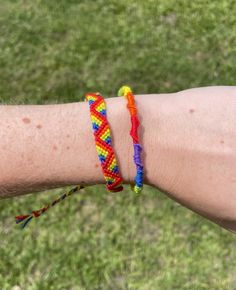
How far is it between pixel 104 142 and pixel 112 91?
2089 millimetres

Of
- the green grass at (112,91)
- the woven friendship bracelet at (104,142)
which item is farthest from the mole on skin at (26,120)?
the green grass at (112,91)

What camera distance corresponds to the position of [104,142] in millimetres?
1736

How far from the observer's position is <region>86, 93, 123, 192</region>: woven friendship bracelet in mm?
1733

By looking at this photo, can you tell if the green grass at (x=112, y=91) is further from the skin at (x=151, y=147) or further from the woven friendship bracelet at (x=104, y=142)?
the woven friendship bracelet at (x=104, y=142)

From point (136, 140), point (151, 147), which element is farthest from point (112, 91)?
point (136, 140)

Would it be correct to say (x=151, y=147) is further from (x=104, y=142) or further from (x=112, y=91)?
(x=112, y=91)

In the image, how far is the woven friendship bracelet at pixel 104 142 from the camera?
5.69ft

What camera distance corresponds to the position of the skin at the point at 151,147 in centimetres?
177

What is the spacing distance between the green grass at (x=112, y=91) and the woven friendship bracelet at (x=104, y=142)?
5.59 ft

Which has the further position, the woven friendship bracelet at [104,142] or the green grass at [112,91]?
the green grass at [112,91]

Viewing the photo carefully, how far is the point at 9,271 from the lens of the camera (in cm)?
329

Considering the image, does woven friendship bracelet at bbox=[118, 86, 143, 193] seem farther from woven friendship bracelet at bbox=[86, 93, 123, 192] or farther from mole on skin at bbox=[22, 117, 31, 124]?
mole on skin at bbox=[22, 117, 31, 124]

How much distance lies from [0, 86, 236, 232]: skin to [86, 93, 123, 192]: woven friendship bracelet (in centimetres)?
5

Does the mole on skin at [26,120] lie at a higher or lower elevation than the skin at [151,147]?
higher
